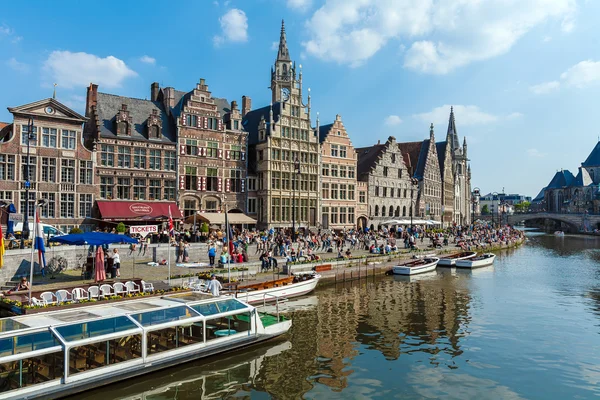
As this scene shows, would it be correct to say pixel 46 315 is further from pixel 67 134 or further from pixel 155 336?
pixel 67 134

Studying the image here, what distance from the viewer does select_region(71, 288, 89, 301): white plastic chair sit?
1798 cm

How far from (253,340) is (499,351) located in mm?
8735

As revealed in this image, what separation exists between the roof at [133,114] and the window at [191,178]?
2.94 m

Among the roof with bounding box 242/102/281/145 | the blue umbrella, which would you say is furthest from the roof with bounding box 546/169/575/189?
the blue umbrella

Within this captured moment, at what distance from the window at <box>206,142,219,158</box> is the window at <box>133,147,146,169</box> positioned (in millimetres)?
5845

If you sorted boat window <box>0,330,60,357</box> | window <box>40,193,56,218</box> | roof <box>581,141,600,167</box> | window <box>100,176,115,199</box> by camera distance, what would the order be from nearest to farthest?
boat window <box>0,330,60,357</box>
window <box>40,193,56,218</box>
window <box>100,176,115,199</box>
roof <box>581,141,600,167</box>

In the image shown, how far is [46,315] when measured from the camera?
14.7 metres

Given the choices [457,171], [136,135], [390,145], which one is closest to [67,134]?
[136,135]

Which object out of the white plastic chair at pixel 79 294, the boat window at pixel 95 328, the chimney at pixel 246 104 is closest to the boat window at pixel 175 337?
the boat window at pixel 95 328

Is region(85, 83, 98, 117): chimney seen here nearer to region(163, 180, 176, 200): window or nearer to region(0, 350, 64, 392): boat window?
region(163, 180, 176, 200): window

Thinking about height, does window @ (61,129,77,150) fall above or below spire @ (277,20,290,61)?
below

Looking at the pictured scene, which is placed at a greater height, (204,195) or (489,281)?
(204,195)

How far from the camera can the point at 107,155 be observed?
38.7 m

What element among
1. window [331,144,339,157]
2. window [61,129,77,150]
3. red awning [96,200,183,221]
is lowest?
red awning [96,200,183,221]
